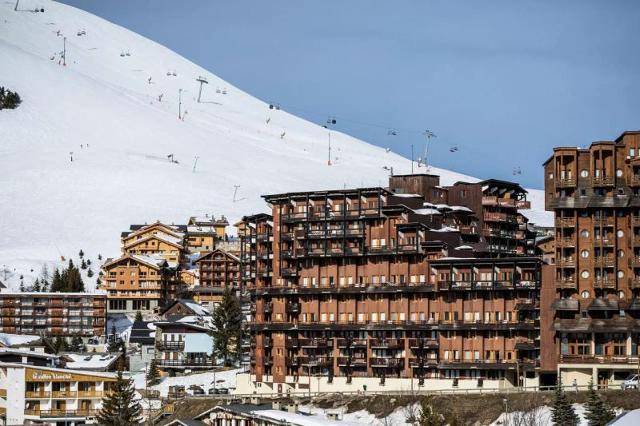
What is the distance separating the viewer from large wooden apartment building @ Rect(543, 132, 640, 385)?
123812mm

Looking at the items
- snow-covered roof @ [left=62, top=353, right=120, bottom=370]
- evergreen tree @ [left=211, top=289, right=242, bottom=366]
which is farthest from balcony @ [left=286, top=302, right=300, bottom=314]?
snow-covered roof @ [left=62, top=353, right=120, bottom=370]

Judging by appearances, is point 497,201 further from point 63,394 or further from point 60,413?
point 60,413

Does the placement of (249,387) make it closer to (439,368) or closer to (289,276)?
(289,276)

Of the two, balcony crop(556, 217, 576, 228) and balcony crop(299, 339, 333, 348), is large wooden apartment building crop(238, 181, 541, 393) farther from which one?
balcony crop(556, 217, 576, 228)

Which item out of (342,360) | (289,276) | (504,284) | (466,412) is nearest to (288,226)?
(289,276)

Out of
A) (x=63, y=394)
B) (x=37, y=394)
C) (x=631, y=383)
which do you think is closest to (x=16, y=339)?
(x=63, y=394)

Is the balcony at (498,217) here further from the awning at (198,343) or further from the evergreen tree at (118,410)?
the evergreen tree at (118,410)

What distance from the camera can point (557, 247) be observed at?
12925 centimetres

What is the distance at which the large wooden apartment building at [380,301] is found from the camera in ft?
427

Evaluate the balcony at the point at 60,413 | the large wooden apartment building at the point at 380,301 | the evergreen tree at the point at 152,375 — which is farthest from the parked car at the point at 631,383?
the evergreen tree at the point at 152,375

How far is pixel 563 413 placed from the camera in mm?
102688

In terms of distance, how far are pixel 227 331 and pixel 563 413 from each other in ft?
214

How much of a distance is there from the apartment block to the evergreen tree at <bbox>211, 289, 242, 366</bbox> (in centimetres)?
3347

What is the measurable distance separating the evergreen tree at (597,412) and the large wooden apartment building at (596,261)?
54.5ft
